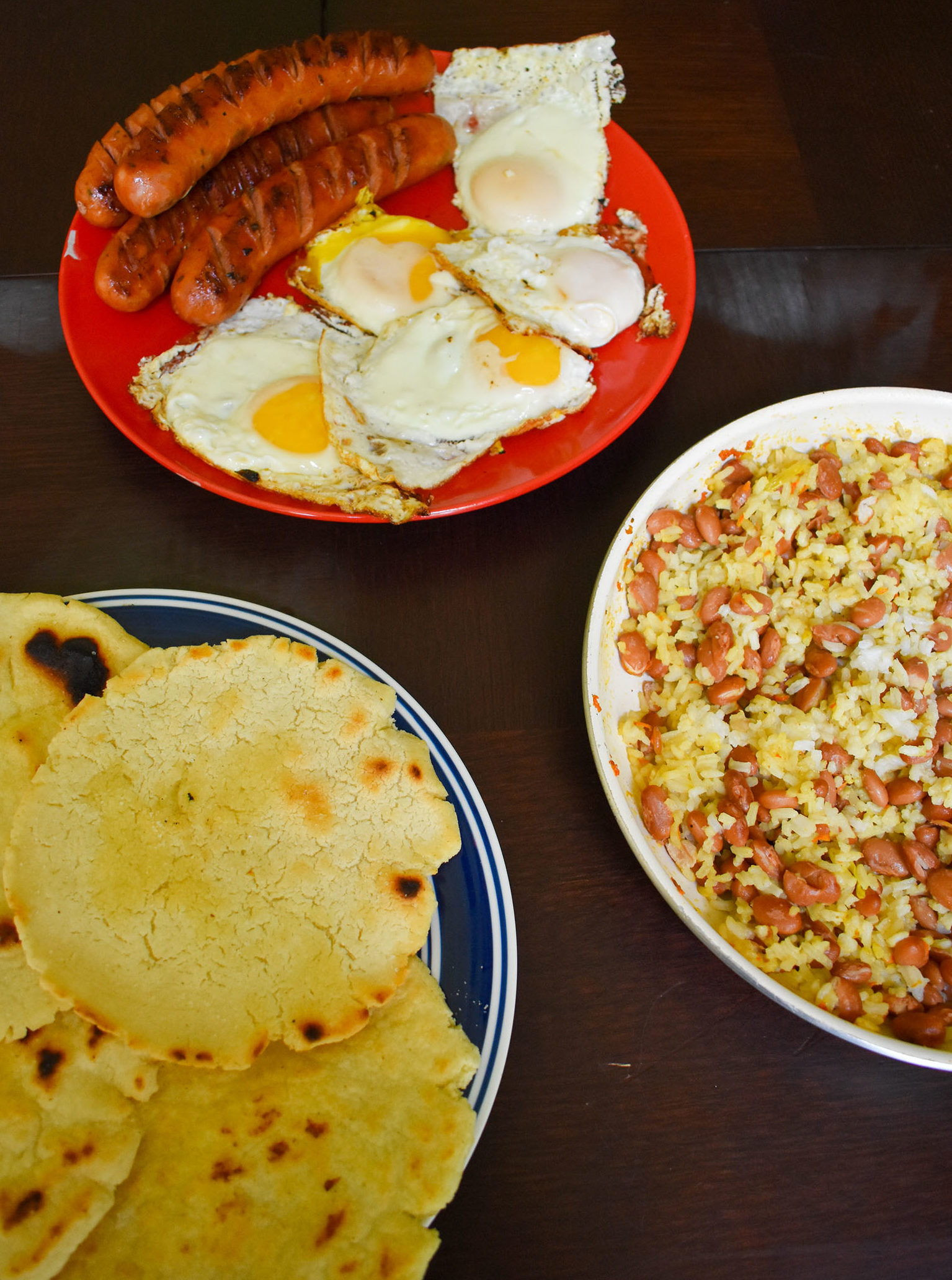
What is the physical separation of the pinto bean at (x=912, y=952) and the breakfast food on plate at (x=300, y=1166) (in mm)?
791

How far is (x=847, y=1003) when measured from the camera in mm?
1462

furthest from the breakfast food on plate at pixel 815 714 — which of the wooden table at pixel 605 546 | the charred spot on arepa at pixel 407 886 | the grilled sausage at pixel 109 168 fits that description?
the grilled sausage at pixel 109 168

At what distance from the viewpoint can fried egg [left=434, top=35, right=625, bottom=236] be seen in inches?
94.3

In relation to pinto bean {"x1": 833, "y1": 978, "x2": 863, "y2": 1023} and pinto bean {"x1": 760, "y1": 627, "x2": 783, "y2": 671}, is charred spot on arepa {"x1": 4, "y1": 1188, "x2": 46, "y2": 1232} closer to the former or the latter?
pinto bean {"x1": 833, "y1": 978, "x2": 863, "y2": 1023}

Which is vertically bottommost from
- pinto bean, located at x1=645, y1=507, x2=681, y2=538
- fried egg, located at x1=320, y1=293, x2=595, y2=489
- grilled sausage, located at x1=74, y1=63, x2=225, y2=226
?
pinto bean, located at x1=645, y1=507, x2=681, y2=538

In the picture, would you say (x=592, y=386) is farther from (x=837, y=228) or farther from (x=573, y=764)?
(x=837, y=228)

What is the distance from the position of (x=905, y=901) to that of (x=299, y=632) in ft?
4.29

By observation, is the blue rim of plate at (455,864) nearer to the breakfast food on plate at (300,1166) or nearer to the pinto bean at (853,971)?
the breakfast food on plate at (300,1166)

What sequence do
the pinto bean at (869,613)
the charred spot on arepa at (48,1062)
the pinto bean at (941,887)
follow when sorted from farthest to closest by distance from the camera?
the pinto bean at (869,613)
the pinto bean at (941,887)
the charred spot on arepa at (48,1062)

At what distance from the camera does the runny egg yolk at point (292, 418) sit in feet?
6.63

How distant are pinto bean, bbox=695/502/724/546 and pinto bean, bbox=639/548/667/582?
0.11 meters

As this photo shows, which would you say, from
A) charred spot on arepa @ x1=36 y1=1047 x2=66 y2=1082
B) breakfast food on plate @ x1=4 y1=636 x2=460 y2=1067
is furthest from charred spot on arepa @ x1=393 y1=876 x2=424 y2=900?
charred spot on arepa @ x1=36 y1=1047 x2=66 y2=1082

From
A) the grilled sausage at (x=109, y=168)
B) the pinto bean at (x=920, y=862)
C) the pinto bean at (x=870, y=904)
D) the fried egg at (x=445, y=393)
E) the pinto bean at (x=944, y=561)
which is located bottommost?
the pinto bean at (x=870, y=904)

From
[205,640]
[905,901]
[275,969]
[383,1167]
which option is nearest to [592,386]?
[205,640]
